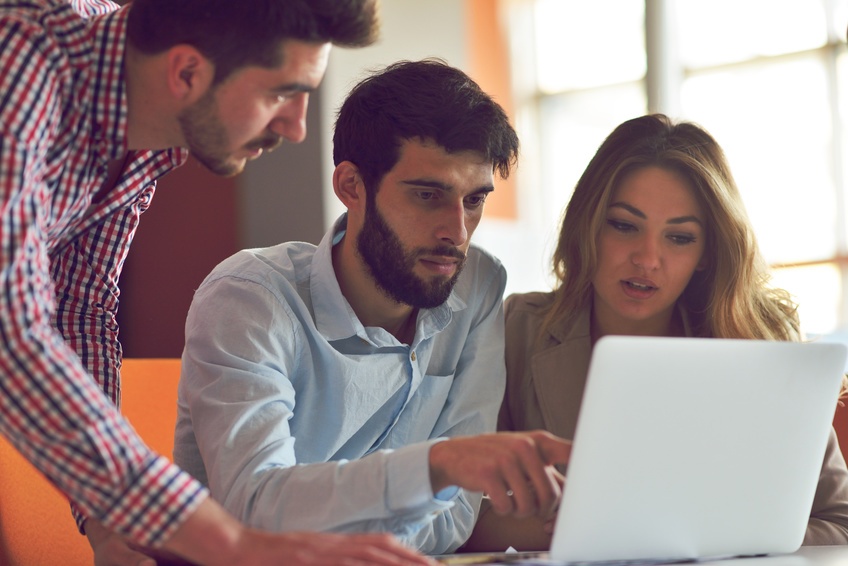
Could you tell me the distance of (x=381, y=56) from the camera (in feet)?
14.0

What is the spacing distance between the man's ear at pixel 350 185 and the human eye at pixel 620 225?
49cm

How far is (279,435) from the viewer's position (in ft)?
4.33

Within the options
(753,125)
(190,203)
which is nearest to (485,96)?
(190,203)

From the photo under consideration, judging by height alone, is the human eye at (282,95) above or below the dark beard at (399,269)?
above

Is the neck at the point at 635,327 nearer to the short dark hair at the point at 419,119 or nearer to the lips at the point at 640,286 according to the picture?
the lips at the point at 640,286

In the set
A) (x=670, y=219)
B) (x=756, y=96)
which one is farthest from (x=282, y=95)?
(x=756, y=96)

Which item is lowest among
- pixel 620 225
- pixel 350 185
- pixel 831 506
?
pixel 831 506

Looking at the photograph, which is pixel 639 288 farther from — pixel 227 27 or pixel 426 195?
pixel 227 27

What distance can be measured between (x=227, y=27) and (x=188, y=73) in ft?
0.23

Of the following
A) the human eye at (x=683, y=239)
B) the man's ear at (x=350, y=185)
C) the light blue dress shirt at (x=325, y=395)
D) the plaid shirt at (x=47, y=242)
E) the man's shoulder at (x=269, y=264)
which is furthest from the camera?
the human eye at (x=683, y=239)

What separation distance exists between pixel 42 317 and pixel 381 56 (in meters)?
3.44

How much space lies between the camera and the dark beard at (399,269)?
1.68 m

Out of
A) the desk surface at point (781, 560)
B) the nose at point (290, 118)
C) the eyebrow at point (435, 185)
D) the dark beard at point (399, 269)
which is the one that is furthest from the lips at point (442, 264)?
the desk surface at point (781, 560)

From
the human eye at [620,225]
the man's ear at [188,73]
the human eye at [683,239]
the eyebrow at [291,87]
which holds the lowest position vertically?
the human eye at [683,239]
